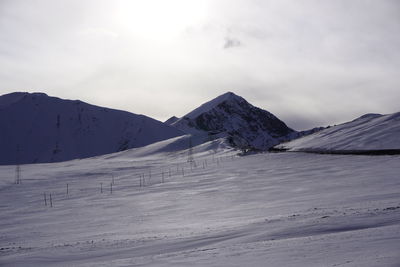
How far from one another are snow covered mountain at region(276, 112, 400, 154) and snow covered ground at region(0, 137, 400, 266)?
983cm

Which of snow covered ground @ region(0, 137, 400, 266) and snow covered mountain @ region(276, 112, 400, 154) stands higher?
snow covered mountain @ region(276, 112, 400, 154)

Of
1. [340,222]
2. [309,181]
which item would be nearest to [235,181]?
[309,181]

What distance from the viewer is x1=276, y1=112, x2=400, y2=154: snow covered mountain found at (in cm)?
5303

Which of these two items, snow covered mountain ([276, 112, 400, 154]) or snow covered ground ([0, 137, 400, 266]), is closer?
snow covered ground ([0, 137, 400, 266])

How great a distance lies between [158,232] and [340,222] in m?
6.74

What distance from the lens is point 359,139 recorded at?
5909cm

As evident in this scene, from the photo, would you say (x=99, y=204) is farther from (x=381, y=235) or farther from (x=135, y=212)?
(x=381, y=235)

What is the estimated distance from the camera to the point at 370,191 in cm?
2359

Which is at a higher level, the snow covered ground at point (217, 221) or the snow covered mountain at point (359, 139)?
the snow covered mountain at point (359, 139)

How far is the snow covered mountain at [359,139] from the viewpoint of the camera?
174 ft

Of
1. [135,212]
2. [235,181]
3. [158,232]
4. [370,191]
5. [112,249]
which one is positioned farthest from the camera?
[235,181]

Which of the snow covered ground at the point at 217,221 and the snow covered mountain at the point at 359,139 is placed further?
the snow covered mountain at the point at 359,139

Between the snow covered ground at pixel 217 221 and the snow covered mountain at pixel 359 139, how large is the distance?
32.3 feet

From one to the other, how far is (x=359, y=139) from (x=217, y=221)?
147 feet
